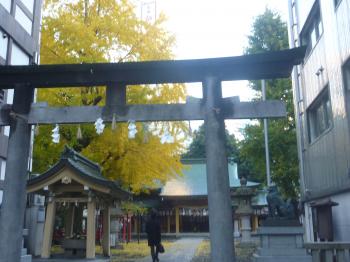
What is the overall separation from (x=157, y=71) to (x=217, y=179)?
2497 mm

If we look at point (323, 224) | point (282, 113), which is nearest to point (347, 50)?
point (282, 113)

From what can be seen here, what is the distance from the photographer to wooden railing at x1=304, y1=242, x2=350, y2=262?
688 cm

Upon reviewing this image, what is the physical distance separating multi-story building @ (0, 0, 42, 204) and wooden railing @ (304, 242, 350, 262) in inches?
360

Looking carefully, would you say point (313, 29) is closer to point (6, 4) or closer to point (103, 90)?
point (103, 90)

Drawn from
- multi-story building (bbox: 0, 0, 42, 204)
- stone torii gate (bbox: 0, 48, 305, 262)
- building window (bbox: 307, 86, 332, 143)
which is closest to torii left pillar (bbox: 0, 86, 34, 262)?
stone torii gate (bbox: 0, 48, 305, 262)

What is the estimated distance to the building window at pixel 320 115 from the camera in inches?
553

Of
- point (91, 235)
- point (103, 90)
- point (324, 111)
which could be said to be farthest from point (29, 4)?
point (324, 111)

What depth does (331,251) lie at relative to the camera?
7.07m

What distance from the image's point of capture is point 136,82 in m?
8.05

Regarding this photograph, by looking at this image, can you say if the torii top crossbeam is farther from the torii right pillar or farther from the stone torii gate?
the torii right pillar

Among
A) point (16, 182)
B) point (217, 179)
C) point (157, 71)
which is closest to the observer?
point (217, 179)

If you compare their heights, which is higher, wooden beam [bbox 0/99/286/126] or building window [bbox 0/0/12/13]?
building window [bbox 0/0/12/13]

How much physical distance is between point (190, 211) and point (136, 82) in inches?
1121

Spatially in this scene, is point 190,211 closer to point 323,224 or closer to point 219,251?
point 323,224
